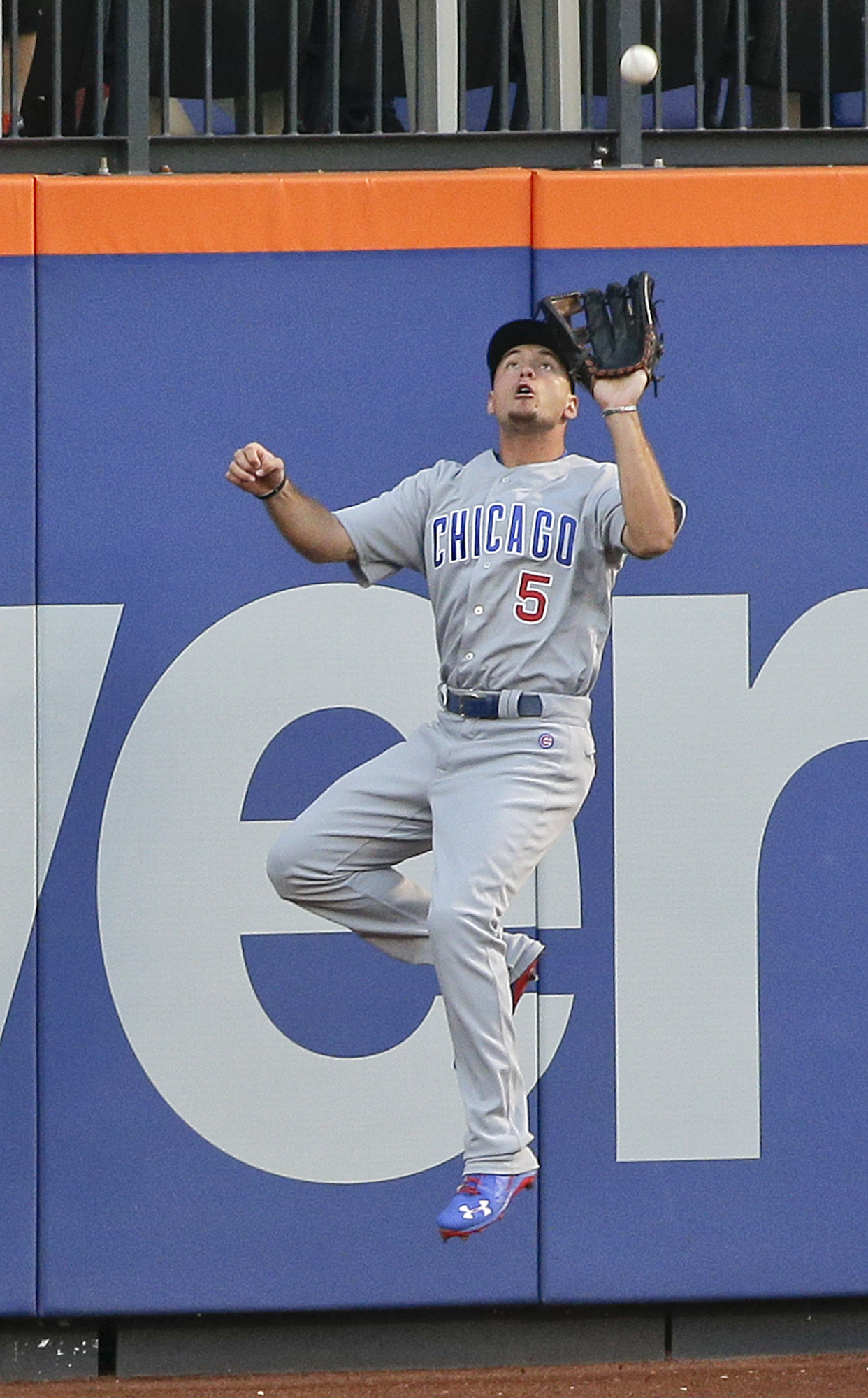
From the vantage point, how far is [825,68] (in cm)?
559

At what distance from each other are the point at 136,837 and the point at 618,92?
2457 mm

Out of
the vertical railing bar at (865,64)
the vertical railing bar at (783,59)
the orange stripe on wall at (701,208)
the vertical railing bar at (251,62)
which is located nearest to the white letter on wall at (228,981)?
the orange stripe on wall at (701,208)

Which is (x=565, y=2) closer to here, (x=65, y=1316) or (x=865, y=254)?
(x=865, y=254)

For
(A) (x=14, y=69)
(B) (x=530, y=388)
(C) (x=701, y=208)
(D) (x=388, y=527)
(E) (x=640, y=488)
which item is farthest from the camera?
(C) (x=701, y=208)

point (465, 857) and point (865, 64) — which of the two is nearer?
point (465, 857)

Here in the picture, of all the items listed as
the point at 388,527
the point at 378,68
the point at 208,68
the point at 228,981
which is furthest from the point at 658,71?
the point at 228,981

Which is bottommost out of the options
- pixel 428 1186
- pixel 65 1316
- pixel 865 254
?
pixel 65 1316

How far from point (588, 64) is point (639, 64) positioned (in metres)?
0.48

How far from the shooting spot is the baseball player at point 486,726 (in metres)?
4.18

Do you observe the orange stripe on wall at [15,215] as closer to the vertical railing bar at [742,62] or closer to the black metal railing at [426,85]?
the black metal railing at [426,85]

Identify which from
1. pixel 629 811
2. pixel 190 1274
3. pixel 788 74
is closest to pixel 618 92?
pixel 788 74

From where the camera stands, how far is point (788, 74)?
598 cm

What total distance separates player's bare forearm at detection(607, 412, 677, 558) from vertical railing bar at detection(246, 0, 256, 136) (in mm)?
2097

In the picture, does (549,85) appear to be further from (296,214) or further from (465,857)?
A: (465,857)
